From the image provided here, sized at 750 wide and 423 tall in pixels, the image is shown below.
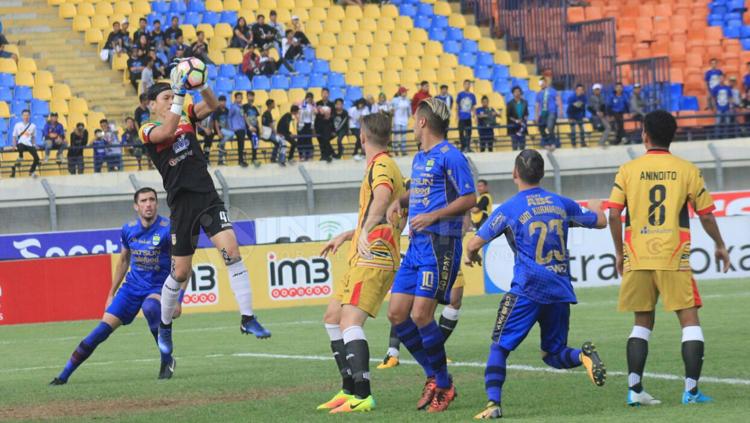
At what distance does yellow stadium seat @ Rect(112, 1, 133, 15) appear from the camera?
33.2 meters

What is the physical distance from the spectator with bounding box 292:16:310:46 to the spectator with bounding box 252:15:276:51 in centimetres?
66

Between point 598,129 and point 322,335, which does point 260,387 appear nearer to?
point 322,335

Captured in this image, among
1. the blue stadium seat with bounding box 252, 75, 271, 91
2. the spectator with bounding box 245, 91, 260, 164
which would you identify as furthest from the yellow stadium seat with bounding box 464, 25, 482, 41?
the spectator with bounding box 245, 91, 260, 164

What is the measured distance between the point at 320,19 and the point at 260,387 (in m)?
24.6

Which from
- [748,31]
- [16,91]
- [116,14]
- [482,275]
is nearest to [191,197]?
[482,275]

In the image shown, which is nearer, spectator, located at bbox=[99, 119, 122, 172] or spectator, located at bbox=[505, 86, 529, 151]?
spectator, located at bbox=[99, 119, 122, 172]

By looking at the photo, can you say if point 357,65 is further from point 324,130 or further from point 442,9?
point 324,130

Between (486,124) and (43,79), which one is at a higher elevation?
(43,79)

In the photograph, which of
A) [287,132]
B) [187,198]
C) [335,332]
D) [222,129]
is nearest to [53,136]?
[222,129]

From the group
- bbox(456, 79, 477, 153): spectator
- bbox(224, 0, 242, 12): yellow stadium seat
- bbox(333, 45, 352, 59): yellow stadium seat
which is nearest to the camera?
bbox(456, 79, 477, 153): spectator

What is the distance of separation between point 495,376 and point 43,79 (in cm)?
2402

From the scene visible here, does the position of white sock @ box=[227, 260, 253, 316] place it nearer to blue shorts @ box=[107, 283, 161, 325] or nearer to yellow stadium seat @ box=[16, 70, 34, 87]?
blue shorts @ box=[107, 283, 161, 325]

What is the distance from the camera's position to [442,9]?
3678cm

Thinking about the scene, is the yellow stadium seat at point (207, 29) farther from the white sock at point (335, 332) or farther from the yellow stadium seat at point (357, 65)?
the white sock at point (335, 332)
